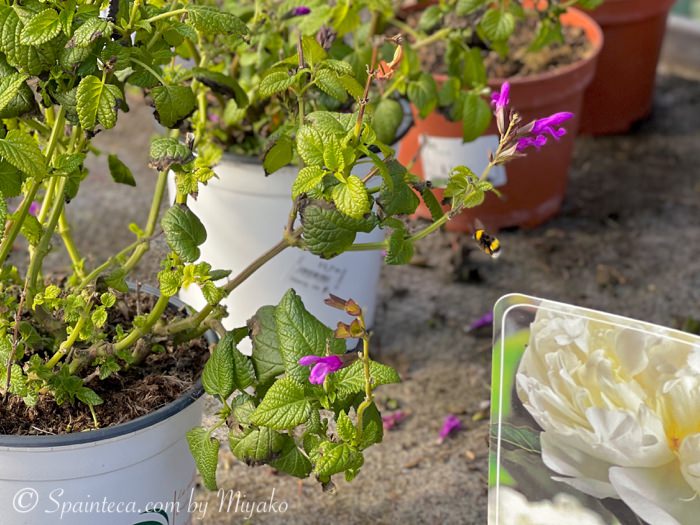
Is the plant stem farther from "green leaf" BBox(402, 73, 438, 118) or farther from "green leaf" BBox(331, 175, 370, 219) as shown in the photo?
"green leaf" BBox(402, 73, 438, 118)

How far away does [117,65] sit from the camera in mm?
1059

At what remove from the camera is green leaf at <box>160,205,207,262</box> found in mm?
1097

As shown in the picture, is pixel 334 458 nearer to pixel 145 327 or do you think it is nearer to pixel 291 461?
pixel 291 461

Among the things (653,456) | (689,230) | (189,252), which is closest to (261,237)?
(189,252)

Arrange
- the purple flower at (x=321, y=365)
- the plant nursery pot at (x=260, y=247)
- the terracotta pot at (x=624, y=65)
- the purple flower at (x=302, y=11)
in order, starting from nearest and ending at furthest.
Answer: the purple flower at (x=321, y=365) < the purple flower at (x=302, y=11) < the plant nursery pot at (x=260, y=247) < the terracotta pot at (x=624, y=65)

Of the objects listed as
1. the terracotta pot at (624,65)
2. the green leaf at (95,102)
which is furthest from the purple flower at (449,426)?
the terracotta pot at (624,65)

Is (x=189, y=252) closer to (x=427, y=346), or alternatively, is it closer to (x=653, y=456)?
(x=653, y=456)

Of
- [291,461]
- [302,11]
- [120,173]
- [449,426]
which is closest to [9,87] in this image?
[120,173]

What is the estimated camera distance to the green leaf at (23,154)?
3.34ft

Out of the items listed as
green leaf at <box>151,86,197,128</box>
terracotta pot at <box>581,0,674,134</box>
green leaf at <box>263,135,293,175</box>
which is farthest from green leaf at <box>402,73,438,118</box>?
terracotta pot at <box>581,0,674,134</box>

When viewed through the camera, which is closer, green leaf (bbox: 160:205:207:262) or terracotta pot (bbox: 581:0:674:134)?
green leaf (bbox: 160:205:207:262)

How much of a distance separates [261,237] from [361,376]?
708 millimetres

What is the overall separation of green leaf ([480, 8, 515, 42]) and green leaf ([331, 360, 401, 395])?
0.85 m

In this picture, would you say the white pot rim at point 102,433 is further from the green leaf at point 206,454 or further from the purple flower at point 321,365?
the purple flower at point 321,365
